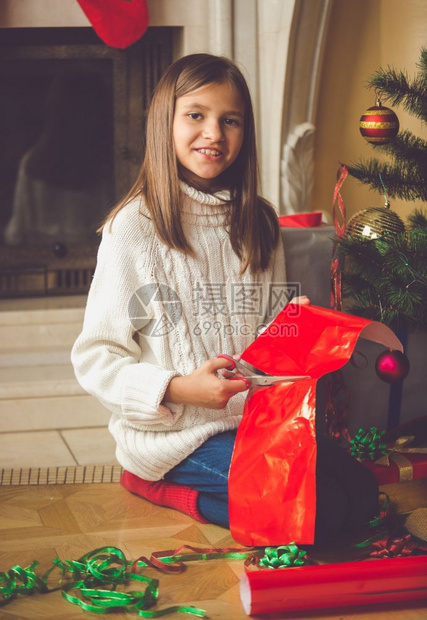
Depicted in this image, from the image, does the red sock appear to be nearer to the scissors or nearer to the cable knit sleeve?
the cable knit sleeve

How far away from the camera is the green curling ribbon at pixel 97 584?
3.45 feet

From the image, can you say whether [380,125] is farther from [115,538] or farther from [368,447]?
[115,538]

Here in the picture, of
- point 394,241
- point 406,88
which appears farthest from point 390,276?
point 406,88

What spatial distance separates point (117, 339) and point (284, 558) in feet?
1.47

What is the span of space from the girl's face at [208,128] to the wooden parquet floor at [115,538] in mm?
613

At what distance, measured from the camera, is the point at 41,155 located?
2268 millimetres

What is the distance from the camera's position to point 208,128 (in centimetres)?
130

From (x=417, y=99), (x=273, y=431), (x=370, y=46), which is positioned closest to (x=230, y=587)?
(x=273, y=431)

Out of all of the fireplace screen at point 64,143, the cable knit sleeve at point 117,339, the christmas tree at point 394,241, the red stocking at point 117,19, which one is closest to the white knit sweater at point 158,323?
the cable knit sleeve at point 117,339

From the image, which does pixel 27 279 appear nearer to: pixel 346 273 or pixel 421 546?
pixel 346 273

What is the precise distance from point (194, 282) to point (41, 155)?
1115mm

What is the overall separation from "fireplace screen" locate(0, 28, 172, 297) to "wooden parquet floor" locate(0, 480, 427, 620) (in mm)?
937

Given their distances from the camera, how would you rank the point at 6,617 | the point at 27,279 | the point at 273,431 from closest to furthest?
the point at 6,617 → the point at 273,431 → the point at 27,279

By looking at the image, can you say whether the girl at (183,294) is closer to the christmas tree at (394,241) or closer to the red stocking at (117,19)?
the christmas tree at (394,241)
